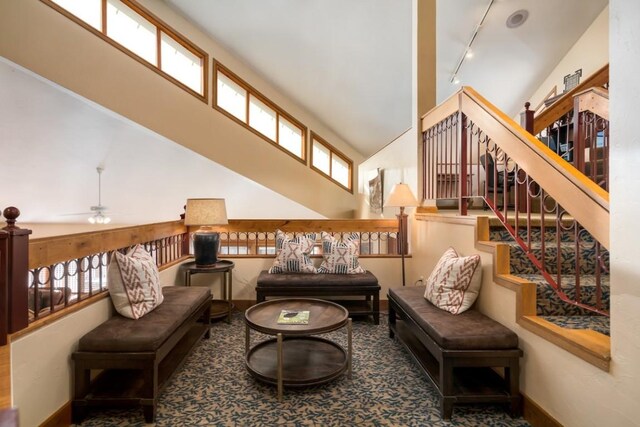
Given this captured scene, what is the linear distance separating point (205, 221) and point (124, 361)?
1831mm

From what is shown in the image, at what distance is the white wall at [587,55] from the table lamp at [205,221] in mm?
5620

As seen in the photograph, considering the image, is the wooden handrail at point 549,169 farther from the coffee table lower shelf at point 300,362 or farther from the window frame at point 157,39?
the window frame at point 157,39

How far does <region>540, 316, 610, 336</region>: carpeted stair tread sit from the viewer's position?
1.88m

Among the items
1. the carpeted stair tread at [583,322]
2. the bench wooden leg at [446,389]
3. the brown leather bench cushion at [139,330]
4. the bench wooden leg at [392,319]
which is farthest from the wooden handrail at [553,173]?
the brown leather bench cushion at [139,330]

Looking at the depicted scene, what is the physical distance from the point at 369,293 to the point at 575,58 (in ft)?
18.4

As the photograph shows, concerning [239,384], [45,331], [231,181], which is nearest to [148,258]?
[45,331]

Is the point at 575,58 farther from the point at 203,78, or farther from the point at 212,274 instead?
the point at 212,274

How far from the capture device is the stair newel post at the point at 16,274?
1.64 metres

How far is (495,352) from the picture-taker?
202 centimetres

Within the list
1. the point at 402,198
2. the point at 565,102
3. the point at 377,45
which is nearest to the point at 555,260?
the point at 402,198

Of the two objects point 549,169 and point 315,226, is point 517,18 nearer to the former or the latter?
point 315,226

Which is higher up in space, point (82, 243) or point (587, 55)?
Result: point (587, 55)

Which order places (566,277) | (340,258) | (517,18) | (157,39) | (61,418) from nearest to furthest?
(61,418) → (566,277) → (340,258) → (157,39) → (517,18)

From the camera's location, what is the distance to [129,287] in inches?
94.0
